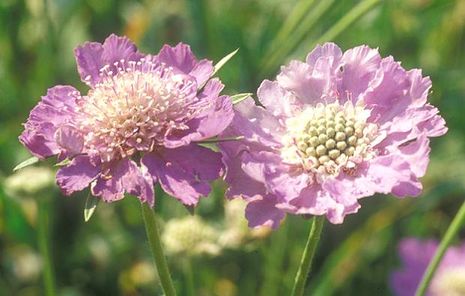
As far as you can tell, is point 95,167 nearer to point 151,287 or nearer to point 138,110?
point 138,110

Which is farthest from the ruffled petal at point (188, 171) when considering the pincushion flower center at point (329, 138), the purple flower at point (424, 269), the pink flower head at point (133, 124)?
the purple flower at point (424, 269)

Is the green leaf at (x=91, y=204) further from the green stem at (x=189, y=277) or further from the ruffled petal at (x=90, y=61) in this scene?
the green stem at (x=189, y=277)

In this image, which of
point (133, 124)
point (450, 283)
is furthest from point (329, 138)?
point (450, 283)

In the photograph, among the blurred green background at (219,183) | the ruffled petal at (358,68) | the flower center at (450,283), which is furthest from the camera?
the flower center at (450,283)

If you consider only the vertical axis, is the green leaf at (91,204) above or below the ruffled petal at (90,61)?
below

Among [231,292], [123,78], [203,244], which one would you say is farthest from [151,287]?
[123,78]

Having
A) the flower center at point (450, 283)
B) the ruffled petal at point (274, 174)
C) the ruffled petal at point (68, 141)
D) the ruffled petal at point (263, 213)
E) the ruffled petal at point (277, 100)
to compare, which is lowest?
the flower center at point (450, 283)

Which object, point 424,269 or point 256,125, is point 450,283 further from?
point 256,125
